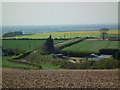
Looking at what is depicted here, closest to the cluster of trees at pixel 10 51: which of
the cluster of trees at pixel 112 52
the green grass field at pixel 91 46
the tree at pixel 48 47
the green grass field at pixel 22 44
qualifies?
the green grass field at pixel 22 44

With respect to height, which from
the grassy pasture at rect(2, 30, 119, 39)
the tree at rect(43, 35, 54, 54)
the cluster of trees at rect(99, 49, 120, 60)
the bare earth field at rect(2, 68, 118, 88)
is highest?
the grassy pasture at rect(2, 30, 119, 39)

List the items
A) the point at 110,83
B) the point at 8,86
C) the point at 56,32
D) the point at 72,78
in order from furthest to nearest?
the point at 56,32, the point at 72,78, the point at 110,83, the point at 8,86

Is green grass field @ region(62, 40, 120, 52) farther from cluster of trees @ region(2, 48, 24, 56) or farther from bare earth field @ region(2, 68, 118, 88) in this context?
bare earth field @ region(2, 68, 118, 88)

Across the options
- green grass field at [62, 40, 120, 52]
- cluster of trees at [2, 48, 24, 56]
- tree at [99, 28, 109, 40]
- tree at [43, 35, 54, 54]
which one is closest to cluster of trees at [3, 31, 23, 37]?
cluster of trees at [2, 48, 24, 56]

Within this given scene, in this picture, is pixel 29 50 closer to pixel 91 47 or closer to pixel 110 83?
pixel 91 47

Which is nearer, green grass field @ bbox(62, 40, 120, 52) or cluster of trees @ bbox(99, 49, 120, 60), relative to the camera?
cluster of trees @ bbox(99, 49, 120, 60)

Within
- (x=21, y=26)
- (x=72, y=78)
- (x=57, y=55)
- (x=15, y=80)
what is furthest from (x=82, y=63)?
(x=15, y=80)

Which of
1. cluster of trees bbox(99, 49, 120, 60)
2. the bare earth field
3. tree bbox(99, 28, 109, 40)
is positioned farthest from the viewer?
tree bbox(99, 28, 109, 40)

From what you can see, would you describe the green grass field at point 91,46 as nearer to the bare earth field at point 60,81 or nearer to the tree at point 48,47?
the tree at point 48,47

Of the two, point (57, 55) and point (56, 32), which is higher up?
point (56, 32)
